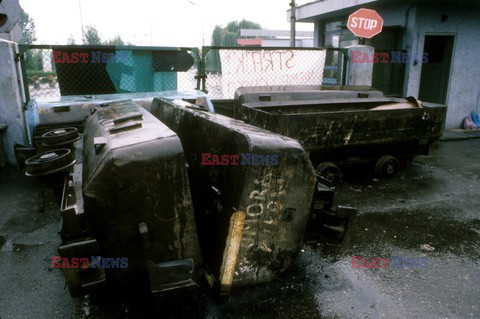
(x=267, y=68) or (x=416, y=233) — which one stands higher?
(x=267, y=68)

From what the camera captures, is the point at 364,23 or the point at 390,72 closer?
the point at 364,23

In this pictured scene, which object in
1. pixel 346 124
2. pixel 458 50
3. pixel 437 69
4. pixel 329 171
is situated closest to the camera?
pixel 346 124

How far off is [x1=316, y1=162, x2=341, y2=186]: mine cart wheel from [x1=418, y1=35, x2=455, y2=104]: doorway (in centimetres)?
689

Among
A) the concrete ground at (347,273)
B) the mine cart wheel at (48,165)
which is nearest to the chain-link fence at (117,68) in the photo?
the concrete ground at (347,273)

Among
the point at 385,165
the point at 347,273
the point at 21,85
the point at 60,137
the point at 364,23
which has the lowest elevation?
the point at 347,273

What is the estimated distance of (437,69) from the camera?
33.6 ft

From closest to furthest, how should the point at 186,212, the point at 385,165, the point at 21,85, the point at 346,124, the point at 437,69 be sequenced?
the point at 186,212 < the point at 346,124 < the point at 385,165 < the point at 21,85 < the point at 437,69

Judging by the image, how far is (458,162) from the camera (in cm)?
678

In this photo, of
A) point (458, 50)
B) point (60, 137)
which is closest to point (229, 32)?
point (458, 50)

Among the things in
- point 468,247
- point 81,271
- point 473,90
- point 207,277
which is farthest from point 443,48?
point 81,271

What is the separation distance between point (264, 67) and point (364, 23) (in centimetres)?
284

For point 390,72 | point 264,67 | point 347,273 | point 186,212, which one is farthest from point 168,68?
point 390,72

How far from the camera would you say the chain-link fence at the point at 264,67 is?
739 cm

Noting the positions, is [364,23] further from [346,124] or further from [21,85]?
[21,85]
